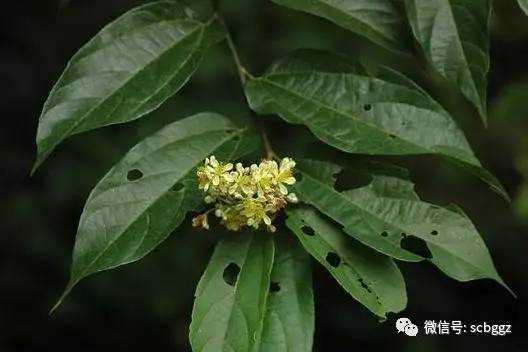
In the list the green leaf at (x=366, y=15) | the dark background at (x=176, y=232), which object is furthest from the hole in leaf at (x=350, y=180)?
the dark background at (x=176, y=232)

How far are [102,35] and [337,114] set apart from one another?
448mm

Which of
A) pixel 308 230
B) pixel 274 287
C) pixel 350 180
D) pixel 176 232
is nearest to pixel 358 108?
pixel 350 180

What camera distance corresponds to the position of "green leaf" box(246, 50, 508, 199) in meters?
1.28

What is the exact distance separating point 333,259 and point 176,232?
1839mm

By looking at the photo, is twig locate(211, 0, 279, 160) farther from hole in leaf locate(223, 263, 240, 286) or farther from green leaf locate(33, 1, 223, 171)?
hole in leaf locate(223, 263, 240, 286)

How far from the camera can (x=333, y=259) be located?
1.21 meters

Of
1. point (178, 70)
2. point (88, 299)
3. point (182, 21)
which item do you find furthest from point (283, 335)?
point (88, 299)

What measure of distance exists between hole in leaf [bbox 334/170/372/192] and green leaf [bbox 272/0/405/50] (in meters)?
0.23

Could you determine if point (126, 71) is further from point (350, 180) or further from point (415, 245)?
point (415, 245)

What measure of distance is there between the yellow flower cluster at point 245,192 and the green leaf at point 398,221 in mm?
62

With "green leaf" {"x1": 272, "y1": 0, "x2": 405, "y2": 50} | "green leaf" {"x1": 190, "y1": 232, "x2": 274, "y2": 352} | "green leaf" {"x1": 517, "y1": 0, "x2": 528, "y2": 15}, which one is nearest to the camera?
"green leaf" {"x1": 190, "y1": 232, "x2": 274, "y2": 352}

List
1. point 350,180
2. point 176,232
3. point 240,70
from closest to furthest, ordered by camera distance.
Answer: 1. point 350,180
2. point 240,70
3. point 176,232

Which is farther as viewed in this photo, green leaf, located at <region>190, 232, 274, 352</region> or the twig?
the twig

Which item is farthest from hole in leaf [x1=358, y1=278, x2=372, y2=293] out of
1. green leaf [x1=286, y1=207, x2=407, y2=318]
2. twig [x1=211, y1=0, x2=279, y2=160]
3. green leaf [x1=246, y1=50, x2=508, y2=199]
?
twig [x1=211, y1=0, x2=279, y2=160]
